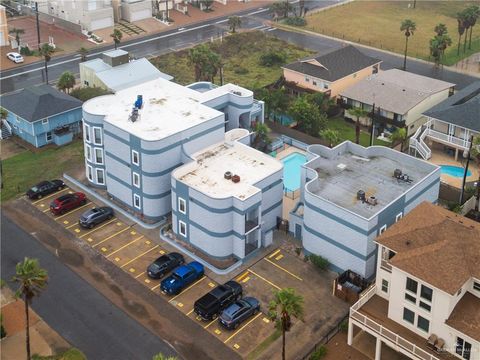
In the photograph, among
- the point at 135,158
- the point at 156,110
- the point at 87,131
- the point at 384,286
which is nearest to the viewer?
the point at 384,286

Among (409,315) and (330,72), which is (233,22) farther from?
(409,315)

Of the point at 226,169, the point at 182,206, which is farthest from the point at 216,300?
the point at 226,169

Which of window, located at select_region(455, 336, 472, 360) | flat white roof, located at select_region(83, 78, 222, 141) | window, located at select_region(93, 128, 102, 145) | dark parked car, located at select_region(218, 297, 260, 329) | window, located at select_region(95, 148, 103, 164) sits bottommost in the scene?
dark parked car, located at select_region(218, 297, 260, 329)

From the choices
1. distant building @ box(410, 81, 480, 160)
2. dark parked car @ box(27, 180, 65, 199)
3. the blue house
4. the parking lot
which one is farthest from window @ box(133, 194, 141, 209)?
distant building @ box(410, 81, 480, 160)

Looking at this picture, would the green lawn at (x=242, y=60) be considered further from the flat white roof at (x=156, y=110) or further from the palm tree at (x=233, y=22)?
the flat white roof at (x=156, y=110)

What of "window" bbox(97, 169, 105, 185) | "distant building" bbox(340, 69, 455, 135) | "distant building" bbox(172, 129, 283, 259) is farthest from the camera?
"distant building" bbox(340, 69, 455, 135)

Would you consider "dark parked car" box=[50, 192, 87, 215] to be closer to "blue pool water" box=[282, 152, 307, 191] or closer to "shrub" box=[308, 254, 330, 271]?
→ "blue pool water" box=[282, 152, 307, 191]
